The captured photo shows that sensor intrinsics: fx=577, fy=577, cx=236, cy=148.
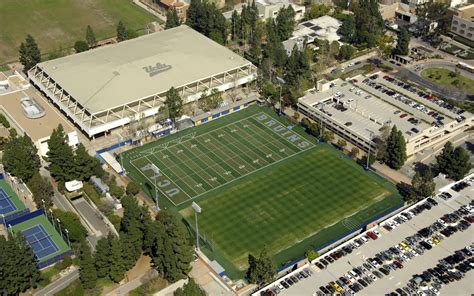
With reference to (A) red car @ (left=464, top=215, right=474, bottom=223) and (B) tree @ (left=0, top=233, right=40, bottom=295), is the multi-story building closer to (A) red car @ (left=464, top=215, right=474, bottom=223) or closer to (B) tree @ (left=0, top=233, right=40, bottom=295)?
(A) red car @ (left=464, top=215, right=474, bottom=223)

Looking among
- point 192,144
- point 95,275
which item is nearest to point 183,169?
point 192,144

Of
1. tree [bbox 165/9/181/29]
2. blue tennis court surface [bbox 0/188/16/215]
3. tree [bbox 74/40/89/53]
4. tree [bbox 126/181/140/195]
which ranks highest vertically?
tree [bbox 165/9/181/29]

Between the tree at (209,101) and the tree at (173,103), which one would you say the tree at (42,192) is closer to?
the tree at (173,103)

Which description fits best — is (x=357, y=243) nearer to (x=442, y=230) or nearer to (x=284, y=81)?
(x=442, y=230)

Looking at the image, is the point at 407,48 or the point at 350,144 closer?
the point at 350,144

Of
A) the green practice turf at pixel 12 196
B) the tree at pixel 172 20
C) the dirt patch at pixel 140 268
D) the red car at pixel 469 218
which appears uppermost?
the tree at pixel 172 20

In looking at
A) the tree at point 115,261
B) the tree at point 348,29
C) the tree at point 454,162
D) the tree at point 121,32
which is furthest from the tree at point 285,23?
the tree at point 115,261

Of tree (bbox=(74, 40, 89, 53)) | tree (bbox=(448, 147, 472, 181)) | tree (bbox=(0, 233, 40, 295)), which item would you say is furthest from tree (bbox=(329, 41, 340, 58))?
tree (bbox=(0, 233, 40, 295))
